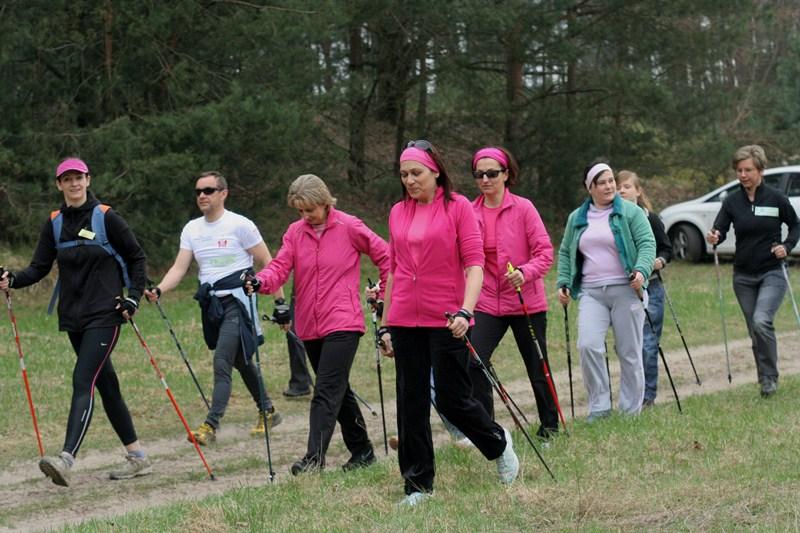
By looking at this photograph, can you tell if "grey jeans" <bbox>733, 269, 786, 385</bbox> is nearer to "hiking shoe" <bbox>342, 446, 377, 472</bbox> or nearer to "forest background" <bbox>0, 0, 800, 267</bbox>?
"hiking shoe" <bbox>342, 446, 377, 472</bbox>

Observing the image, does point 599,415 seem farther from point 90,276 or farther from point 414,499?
point 90,276

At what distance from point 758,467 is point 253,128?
40.8 feet

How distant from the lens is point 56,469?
299 inches

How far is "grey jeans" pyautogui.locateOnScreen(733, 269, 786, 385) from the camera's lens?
9883 millimetres

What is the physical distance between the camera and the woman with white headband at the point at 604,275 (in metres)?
8.69

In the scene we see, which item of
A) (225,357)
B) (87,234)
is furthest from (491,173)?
(225,357)

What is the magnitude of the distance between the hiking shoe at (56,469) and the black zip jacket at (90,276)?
897 millimetres

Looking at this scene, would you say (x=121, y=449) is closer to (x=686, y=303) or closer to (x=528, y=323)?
(x=528, y=323)

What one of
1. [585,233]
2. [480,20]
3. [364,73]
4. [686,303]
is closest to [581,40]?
[480,20]

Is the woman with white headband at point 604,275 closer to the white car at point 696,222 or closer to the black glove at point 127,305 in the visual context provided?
the black glove at point 127,305

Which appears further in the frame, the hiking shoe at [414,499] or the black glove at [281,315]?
the black glove at [281,315]

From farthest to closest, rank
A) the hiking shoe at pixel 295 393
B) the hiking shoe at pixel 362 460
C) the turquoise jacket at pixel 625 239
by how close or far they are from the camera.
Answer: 1. the hiking shoe at pixel 295 393
2. the turquoise jacket at pixel 625 239
3. the hiking shoe at pixel 362 460

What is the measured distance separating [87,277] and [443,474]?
2716 mm

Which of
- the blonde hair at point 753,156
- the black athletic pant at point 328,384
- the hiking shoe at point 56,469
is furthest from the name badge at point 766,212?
the hiking shoe at point 56,469
